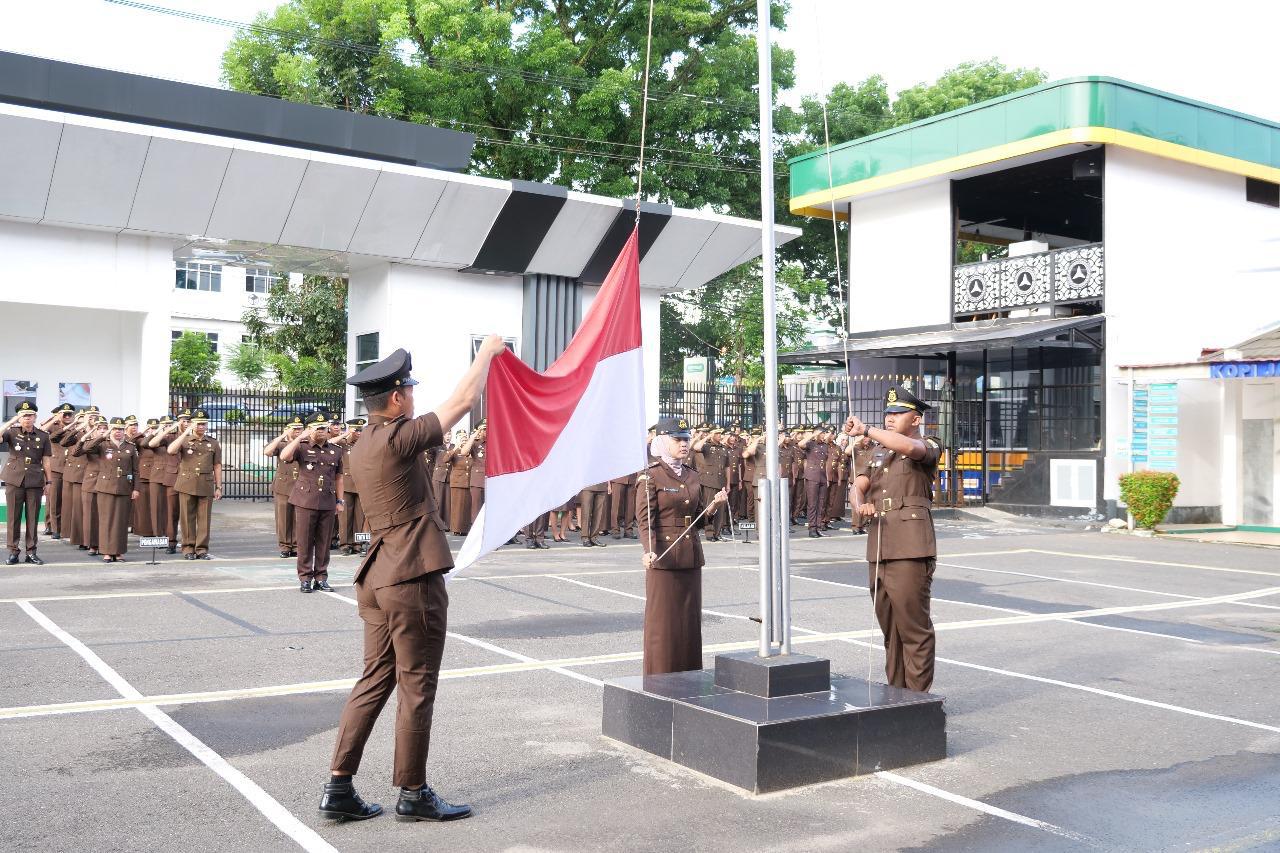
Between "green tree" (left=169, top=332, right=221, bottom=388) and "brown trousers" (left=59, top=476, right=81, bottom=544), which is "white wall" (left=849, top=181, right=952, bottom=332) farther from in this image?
"green tree" (left=169, top=332, right=221, bottom=388)

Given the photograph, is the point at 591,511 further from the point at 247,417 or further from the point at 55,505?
the point at 247,417

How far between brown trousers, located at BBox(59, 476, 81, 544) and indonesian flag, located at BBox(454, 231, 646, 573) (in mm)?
12269

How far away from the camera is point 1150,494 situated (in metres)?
20.8

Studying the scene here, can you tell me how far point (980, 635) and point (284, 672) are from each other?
5.90 meters

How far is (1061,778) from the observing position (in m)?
5.82

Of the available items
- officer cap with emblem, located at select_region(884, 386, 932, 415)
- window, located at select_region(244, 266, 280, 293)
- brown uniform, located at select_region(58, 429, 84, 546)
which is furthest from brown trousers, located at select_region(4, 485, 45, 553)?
window, located at select_region(244, 266, 280, 293)

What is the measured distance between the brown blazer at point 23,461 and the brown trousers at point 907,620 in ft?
38.0

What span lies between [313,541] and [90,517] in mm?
4925

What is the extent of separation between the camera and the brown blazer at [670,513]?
727cm

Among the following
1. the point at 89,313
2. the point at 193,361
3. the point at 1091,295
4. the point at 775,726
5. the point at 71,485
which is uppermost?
the point at 1091,295

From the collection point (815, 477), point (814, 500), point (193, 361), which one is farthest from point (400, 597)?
point (193, 361)

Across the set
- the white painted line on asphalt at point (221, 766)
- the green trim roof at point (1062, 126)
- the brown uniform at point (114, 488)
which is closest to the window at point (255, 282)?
the green trim roof at point (1062, 126)

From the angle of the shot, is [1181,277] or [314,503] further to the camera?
[1181,277]

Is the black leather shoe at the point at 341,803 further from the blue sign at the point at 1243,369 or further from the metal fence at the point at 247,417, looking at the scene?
the blue sign at the point at 1243,369
